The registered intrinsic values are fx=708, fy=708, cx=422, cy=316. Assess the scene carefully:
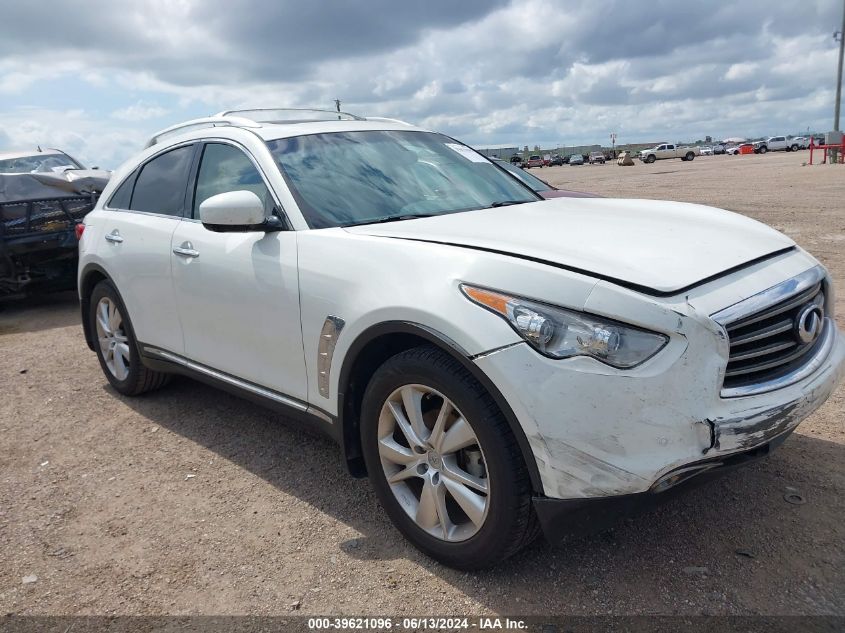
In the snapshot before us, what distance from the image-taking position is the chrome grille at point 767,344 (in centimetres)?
229

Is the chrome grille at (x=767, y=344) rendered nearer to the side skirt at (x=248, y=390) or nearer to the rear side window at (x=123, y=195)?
the side skirt at (x=248, y=390)

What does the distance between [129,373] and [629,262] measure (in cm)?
361

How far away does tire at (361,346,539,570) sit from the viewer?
2.37 meters

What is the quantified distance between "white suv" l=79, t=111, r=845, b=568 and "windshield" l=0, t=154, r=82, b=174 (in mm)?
Result: 7350

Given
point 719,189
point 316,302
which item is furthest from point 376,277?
point 719,189

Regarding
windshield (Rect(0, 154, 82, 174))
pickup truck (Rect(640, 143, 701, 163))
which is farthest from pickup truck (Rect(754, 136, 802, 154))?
windshield (Rect(0, 154, 82, 174))

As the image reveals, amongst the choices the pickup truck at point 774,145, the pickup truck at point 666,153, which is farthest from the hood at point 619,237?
the pickup truck at point 774,145

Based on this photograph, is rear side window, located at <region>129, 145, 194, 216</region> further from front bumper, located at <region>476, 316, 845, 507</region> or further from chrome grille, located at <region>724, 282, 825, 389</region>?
chrome grille, located at <region>724, 282, 825, 389</region>

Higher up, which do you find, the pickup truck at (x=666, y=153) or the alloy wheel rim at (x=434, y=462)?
the pickup truck at (x=666, y=153)

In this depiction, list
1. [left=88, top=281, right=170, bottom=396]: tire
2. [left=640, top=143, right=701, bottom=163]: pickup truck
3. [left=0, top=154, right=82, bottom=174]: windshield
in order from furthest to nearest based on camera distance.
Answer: [left=640, top=143, right=701, bottom=163]: pickup truck, [left=0, top=154, right=82, bottom=174]: windshield, [left=88, top=281, right=170, bottom=396]: tire

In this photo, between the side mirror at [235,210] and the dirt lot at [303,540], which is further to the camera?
the side mirror at [235,210]

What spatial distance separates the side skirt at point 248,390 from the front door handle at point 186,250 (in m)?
0.59

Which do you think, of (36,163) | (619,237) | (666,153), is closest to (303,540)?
(619,237)

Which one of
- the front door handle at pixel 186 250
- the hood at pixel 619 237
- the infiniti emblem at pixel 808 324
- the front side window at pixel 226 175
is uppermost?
the front side window at pixel 226 175
